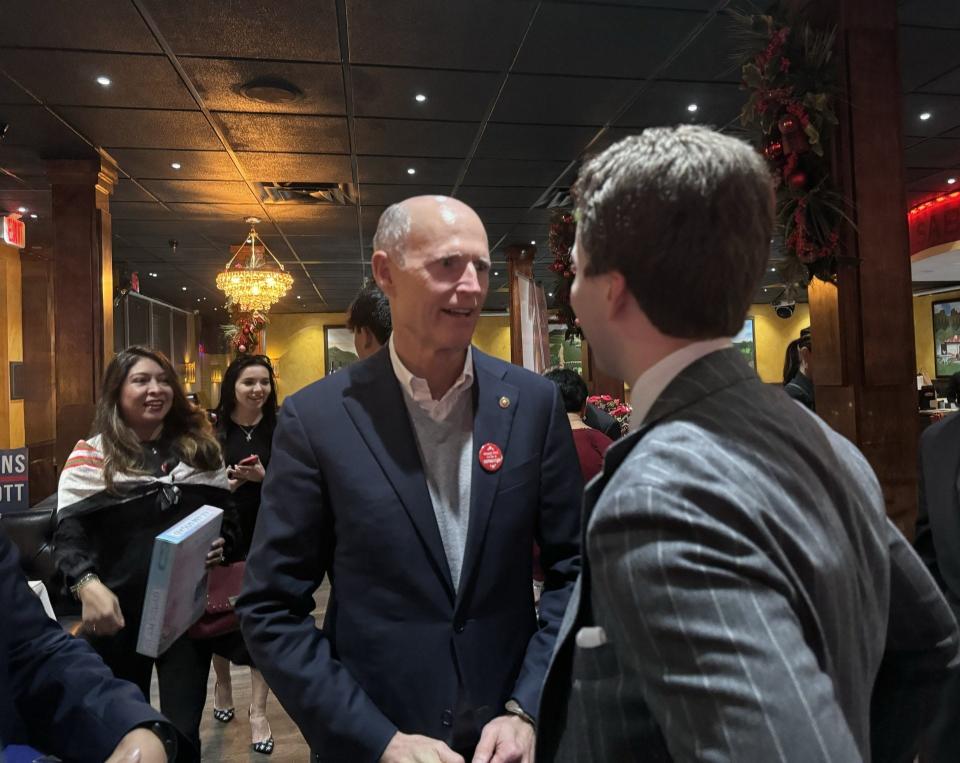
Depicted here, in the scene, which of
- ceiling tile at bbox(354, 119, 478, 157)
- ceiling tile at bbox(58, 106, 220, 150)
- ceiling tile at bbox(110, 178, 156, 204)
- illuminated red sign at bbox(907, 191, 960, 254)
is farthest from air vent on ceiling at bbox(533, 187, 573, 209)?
illuminated red sign at bbox(907, 191, 960, 254)

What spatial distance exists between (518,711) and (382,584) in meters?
0.32

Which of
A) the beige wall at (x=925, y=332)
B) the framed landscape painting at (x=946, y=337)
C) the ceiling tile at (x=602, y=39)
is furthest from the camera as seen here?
the beige wall at (x=925, y=332)

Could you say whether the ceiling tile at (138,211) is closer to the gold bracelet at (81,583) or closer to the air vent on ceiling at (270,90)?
the air vent on ceiling at (270,90)

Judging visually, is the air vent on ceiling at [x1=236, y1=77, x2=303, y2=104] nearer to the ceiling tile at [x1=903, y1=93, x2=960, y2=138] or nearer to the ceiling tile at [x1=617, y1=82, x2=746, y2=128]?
the ceiling tile at [x1=617, y1=82, x2=746, y2=128]

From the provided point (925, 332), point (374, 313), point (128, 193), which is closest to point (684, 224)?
point (374, 313)

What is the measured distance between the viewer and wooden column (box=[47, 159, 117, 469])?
5.21 metres

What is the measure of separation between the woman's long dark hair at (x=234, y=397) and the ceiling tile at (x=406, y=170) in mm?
2654

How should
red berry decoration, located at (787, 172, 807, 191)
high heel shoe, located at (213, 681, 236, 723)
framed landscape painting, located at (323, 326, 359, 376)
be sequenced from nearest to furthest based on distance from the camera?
1. red berry decoration, located at (787, 172, 807, 191)
2. high heel shoe, located at (213, 681, 236, 723)
3. framed landscape painting, located at (323, 326, 359, 376)

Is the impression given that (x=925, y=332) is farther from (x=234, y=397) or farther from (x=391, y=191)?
(x=234, y=397)

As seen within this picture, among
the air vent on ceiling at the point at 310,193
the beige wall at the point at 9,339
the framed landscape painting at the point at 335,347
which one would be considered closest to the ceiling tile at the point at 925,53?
the air vent on ceiling at the point at 310,193

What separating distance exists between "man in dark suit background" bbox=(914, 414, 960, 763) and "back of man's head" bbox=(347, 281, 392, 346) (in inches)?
56.9

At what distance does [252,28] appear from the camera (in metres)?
3.33

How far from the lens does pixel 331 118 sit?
4.49 m

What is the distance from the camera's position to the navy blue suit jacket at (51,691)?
Answer: 113 centimetres
